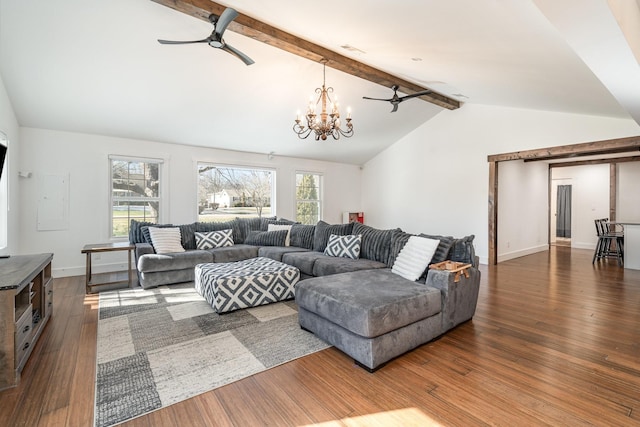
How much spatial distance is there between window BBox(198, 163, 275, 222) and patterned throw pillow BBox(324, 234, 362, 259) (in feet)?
10.4

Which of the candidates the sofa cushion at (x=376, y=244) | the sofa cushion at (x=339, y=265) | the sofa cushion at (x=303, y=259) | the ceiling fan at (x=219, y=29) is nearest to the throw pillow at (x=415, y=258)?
the sofa cushion at (x=339, y=265)

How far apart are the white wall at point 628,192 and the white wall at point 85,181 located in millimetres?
9391

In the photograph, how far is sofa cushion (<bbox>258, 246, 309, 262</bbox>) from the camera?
4.86 meters

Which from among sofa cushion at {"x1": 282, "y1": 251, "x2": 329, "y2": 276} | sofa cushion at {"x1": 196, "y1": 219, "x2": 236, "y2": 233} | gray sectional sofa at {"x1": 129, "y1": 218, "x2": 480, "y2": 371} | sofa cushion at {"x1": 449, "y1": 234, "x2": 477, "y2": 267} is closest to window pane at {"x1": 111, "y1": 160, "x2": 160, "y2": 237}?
sofa cushion at {"x1": 196, "y1": 219, "x2": 236, "y2": 233}

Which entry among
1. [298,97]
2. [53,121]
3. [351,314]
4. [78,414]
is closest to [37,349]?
[78,414]

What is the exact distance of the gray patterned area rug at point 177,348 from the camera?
76.6 inches

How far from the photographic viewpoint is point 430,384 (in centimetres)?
206

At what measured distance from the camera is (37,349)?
2.53 m

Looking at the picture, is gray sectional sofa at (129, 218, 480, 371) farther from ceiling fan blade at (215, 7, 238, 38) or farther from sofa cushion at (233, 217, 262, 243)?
ceiling fan blade at (215, 7, 238, 38)

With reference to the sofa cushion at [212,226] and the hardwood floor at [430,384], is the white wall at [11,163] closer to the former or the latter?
the hardwood floor at [430,384]

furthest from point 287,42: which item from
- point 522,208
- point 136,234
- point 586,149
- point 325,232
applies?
point 522,208

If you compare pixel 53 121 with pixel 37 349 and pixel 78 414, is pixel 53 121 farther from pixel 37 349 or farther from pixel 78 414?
pixel 78 414

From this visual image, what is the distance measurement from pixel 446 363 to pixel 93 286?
4.44 metres

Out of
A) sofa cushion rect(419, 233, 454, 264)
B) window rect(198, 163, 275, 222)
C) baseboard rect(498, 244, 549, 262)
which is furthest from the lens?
baseboard rect(498, 244, 549, 262)
